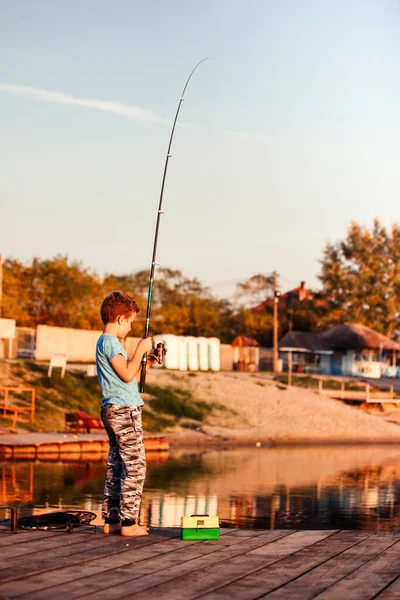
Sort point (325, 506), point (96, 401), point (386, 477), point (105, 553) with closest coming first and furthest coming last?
point (105, 553), point (325, 506), point (386, 477), point (96, 401)

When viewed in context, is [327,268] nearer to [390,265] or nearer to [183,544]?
[390,265]

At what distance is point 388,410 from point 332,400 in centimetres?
288

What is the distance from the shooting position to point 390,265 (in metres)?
83.1

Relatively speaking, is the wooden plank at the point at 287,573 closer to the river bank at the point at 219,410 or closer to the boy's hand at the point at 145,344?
the boy's hand at the point at 145,344

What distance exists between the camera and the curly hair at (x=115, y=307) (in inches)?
306

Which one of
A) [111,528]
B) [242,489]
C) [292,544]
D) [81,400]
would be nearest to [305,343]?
[81,400]

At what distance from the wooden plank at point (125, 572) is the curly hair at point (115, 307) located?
1.65 metres

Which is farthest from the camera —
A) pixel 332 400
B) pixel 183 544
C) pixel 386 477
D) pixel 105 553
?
pixel 332 400

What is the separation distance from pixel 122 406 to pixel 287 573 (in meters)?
2.08

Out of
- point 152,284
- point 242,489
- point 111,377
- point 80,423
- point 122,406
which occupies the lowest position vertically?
point 242,489

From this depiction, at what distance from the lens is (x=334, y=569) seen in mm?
6402

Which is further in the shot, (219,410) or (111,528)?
(219,410)

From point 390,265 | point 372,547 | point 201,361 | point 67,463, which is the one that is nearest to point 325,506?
point 67,463

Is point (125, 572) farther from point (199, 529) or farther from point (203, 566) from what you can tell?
point (199, 529)
